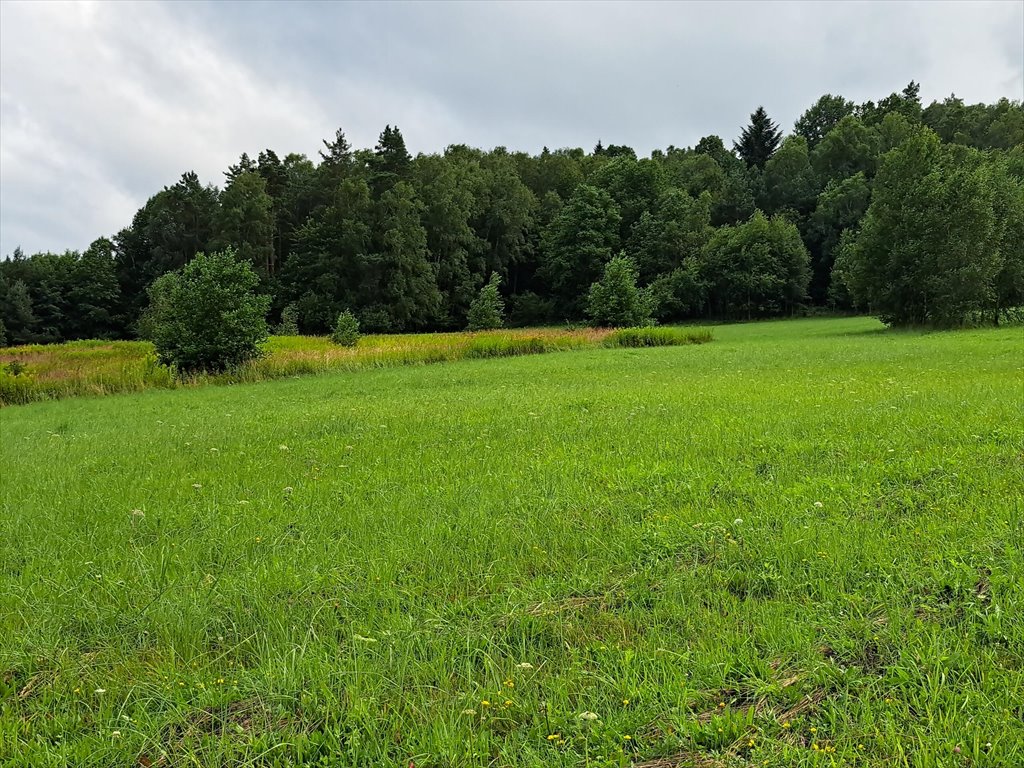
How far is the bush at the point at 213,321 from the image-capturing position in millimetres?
21812

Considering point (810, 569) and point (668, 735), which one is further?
point (810, 569)

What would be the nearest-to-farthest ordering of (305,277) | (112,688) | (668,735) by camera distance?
(668,735) < (112,688) < (305,277)

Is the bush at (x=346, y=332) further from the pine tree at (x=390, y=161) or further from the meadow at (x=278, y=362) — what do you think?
the pine tree at (x=390, y=161)

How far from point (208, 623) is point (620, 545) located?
2391 mm

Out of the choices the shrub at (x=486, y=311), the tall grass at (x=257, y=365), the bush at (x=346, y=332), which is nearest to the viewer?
the tall grass at (x=257, y=365)

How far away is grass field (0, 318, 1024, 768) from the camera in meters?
2.24

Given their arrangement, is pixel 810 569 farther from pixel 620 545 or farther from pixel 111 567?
pixel 111 567

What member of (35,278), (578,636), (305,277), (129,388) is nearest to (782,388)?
(578,636)

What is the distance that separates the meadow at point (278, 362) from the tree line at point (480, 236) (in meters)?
23.1

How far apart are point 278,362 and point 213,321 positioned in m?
2.69

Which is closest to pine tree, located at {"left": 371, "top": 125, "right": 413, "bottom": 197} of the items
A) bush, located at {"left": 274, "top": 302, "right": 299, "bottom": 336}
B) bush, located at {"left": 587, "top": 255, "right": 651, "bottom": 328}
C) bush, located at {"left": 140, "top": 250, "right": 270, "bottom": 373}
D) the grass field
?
bush, located at {"left": 274, "top": 302, "right": 299, "bottom": 336}

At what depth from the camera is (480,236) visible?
72.3 metres

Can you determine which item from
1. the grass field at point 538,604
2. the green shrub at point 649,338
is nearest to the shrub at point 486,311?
the green shrub at point 649,338

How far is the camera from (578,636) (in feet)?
9.34
